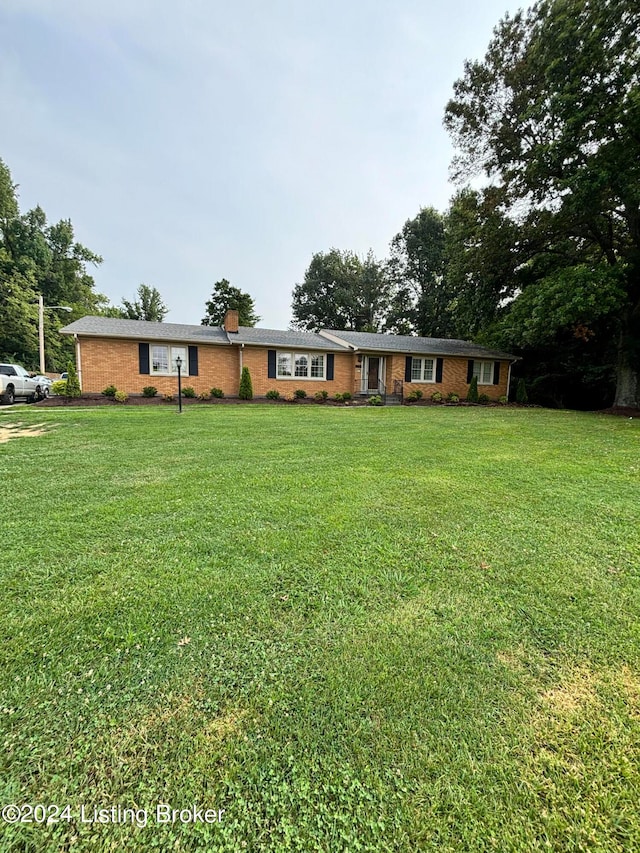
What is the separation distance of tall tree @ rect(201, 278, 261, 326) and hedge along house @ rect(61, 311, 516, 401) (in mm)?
17494

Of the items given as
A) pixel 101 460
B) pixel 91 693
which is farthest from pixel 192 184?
pixel 91 693

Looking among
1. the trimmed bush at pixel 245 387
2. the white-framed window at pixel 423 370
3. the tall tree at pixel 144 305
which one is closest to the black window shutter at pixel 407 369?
the white-framed window at pixel 423 370

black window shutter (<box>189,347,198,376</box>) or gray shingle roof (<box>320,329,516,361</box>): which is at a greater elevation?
gray shingle roof (<box>320,329,516,361</box>)

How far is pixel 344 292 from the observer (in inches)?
A: 1291

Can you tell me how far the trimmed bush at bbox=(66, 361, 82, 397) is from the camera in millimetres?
13290

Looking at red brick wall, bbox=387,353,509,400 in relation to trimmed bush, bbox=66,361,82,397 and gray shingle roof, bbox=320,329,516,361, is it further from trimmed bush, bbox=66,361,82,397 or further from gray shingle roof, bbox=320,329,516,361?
trimmed bush, bbox=66,361,82,397

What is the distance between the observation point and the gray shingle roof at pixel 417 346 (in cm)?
1766

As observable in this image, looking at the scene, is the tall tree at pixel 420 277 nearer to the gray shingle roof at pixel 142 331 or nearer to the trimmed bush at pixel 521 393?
the trimmed bush at pixel 521 393

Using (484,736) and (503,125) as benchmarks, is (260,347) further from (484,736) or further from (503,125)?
(484,736)

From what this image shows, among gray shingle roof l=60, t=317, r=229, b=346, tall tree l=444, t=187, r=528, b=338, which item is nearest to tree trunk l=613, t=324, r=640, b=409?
tall tree l=444, t=187, r=528, b=338

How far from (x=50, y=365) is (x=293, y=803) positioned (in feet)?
136

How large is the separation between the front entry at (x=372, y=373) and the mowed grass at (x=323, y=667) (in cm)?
1455

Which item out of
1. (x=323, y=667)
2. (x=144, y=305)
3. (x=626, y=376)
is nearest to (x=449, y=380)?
(x=626, y=376)

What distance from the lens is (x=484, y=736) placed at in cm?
144
